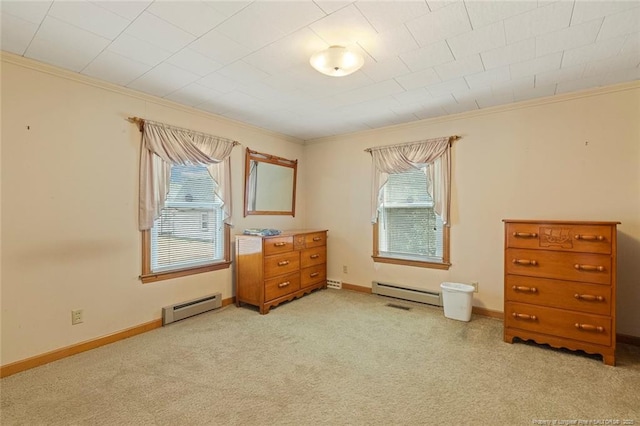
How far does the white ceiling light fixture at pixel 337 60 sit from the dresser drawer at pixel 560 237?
1.98m

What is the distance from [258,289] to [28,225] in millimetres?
2094

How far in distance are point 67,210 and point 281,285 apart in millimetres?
2232

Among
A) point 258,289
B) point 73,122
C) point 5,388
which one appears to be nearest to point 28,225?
point 73,122

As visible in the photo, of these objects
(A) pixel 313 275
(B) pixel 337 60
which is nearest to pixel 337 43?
(B) pixel 337 60

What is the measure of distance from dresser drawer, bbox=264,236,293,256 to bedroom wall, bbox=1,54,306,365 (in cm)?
110

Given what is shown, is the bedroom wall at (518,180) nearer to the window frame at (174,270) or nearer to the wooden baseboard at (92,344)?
the wooden baseboard at (92,344)

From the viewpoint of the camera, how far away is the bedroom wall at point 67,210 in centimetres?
217

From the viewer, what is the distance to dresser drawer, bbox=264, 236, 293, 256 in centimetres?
344

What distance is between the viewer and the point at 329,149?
4617 millimetres

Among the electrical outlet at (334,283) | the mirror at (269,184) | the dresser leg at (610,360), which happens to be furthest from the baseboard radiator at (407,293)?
the mirror at (269,184)

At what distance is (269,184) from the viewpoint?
430 cm

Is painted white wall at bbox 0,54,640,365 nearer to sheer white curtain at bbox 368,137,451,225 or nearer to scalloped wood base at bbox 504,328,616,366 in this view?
sheer white curtain at bbox 368,137,451,225

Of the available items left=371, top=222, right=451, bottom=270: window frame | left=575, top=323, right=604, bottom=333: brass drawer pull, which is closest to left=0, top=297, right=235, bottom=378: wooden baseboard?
left=371, top=222, right=451, bottom=270: window frame

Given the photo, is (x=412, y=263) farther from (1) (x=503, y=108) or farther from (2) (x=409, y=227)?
(1) (x=503, y=108)
